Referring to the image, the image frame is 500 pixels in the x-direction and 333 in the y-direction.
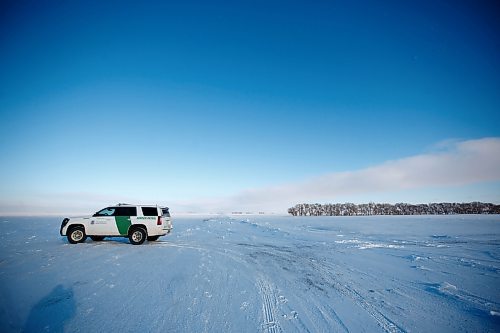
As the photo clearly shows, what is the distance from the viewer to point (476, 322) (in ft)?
16.4

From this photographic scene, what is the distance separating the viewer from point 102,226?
543 inches

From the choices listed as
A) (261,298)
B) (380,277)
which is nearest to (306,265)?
(380,277)

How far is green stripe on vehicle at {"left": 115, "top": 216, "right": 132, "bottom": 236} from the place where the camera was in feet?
45.3

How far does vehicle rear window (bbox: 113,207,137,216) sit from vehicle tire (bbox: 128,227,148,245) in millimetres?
883

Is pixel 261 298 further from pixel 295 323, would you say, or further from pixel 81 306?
pixel 81 306

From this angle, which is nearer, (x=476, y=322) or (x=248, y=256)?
(x=476, y=322)

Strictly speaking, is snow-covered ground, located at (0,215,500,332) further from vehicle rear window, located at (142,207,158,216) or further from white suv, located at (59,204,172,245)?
vehicle rear window, located at (142,207,158,216)

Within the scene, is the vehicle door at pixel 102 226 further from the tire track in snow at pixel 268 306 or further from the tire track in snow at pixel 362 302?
the tire track in snow at pixel 362 302

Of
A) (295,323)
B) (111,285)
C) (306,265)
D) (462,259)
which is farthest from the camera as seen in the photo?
(462,259)

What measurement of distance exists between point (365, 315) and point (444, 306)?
213 cm

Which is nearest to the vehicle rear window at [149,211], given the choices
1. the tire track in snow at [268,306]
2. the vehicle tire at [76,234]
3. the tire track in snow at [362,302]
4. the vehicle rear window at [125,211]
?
the vehicle rear window at [125,211]

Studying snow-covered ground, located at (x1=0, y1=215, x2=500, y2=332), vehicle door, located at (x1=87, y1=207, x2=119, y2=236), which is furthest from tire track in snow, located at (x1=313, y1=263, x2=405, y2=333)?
vehicle door, located at (x1=87, y1=207, x2=119, y2=236)

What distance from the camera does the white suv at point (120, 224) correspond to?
44.5 feet

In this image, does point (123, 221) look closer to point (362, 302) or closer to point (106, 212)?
point (106, 212)
